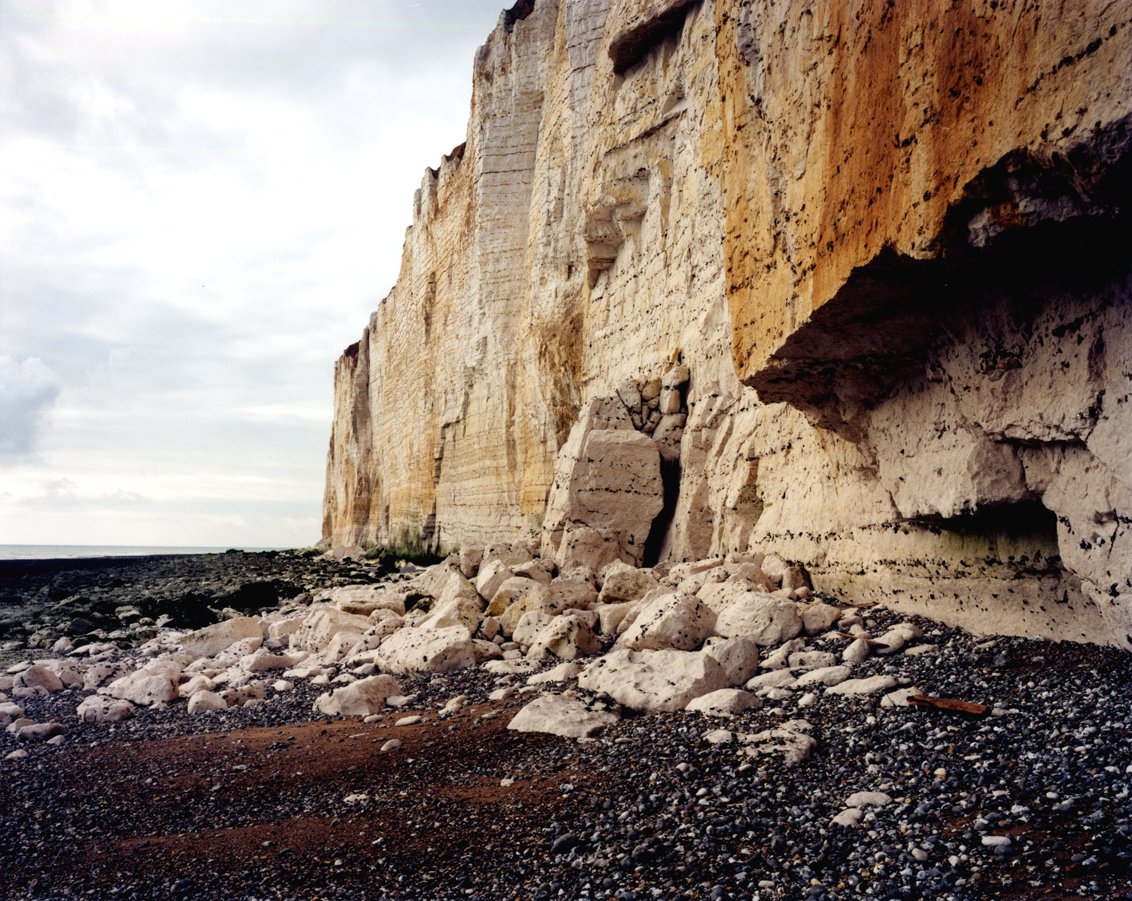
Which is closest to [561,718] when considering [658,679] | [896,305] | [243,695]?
[658,679]

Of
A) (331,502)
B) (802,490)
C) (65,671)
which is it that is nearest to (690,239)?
(802,490)

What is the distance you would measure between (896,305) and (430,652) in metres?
4.22

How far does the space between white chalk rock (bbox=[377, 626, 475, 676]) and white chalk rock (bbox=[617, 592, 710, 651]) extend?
144 centimetres

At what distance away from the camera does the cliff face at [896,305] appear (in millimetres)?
2799

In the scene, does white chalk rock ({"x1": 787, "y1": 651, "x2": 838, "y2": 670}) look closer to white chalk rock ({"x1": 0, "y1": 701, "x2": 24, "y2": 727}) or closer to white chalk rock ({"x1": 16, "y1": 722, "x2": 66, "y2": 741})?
white chalk rock ({"x1": 16, "y1": 722, "x2": 66, "y2": 741})

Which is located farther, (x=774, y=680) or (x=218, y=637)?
(x=218, y=637)

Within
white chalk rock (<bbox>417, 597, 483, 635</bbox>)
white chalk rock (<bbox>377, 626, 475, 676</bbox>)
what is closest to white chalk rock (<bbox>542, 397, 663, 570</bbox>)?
white chalk rock (<bbox>417, 597, 483, 635</bbox>)

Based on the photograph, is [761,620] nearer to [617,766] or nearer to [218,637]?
[617,766]

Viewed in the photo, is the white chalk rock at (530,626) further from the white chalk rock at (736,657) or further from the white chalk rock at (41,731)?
the white chalk rock at (41,731)

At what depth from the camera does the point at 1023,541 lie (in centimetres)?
376

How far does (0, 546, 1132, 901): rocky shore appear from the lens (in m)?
2.22

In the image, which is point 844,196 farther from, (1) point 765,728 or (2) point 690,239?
(2) point 690,239

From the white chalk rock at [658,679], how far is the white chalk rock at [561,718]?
18 cm

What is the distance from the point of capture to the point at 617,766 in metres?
3.22
